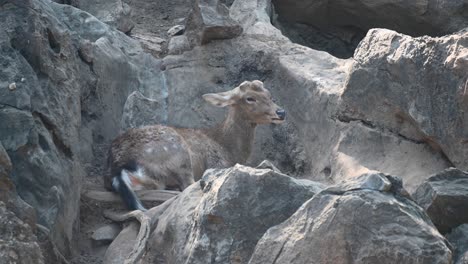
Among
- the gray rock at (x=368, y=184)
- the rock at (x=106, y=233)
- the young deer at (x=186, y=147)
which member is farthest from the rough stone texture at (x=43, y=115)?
the gray rock at (x=368, y=184)

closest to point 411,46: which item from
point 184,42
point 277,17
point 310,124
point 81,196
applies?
point 310,124

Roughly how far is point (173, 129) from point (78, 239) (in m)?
2.16

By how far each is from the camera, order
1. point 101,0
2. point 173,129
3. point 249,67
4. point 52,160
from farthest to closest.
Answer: point 101,0 → point 249,67 → point 173,129 → point 52,160

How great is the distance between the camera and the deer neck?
9.98 m

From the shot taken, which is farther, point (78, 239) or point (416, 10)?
point (416, 10)

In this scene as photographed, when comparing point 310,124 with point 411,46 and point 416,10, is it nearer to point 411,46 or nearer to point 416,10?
point 411,46

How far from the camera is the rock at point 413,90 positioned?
7.47 metres

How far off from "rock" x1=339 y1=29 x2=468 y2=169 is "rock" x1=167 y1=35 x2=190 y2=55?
2.50m

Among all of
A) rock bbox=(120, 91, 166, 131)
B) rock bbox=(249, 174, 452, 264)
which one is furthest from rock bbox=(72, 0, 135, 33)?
rock bbox=(249, 174, 452, 264)

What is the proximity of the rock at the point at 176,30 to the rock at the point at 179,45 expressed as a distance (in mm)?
341

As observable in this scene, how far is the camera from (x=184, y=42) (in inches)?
418

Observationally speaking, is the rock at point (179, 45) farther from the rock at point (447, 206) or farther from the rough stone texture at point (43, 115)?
the rock at point (447, 206)

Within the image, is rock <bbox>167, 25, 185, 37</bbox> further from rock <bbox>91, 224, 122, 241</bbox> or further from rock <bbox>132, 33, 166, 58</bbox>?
rock <bbox>91, 224, 122, 241</bbox>

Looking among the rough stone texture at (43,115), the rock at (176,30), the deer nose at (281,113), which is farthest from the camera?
the rock at (176,30)
